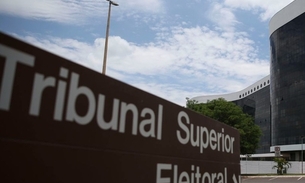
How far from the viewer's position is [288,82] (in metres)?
68.9

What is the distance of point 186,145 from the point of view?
361 centimetres

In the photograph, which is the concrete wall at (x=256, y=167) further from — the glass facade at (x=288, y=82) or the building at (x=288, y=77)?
the glass facade at (x=288, y=82)

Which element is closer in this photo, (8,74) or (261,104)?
(8,74)

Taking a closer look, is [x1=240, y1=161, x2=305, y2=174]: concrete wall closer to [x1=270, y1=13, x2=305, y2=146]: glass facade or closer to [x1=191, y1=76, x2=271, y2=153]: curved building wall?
[x1=270, y1=13, x2=305, y2=146]: glass facade

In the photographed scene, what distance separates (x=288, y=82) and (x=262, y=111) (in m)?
25.6

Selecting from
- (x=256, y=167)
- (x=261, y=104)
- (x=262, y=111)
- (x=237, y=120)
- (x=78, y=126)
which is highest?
(x=261, y=104)

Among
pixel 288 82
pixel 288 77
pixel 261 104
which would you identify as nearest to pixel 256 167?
pixel 288 82

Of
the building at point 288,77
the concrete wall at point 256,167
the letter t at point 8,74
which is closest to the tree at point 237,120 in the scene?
the concrete wall at point 256,167

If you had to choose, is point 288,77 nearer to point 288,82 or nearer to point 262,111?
point 288,82

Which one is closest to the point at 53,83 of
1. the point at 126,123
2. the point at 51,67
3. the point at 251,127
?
the point at 51,67

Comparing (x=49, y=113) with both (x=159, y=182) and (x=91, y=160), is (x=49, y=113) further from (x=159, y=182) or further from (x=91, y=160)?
(x=159, y=182)

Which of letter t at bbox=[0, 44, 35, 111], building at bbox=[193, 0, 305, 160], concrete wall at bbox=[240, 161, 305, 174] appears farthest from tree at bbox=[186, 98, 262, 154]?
building at bbox=[193, 0, 305, 160]

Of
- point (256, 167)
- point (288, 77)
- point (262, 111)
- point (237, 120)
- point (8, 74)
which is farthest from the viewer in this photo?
point (262, 111)

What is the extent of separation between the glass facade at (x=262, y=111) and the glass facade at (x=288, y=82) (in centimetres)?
1606
